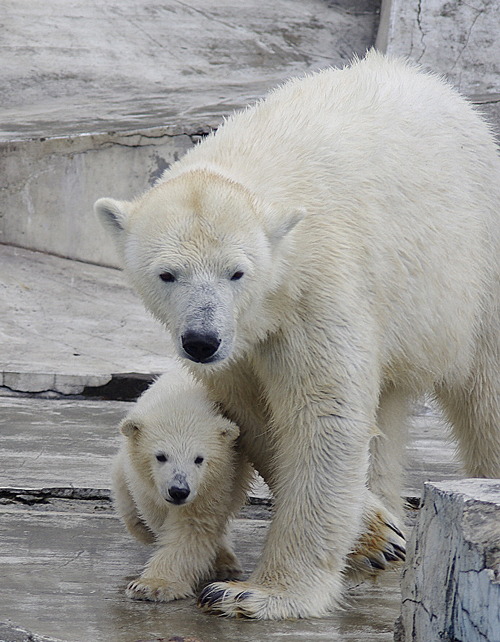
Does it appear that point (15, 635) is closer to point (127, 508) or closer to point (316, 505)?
point (316, 505)

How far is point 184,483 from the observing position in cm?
322

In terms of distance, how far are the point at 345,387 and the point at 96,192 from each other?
5.06 meters

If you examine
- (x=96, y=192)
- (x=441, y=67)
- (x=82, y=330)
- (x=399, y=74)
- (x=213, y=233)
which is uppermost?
(x=399, y=74)

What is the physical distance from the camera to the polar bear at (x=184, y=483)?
323 centimetres

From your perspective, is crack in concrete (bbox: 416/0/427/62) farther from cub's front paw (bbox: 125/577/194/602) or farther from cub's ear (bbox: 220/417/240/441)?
cub's front paw (bbox: 125/577/194/602)

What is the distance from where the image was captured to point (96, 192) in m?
7.73

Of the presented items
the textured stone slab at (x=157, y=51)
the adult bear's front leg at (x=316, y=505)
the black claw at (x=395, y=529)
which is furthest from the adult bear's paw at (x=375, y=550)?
the textured stone slab at (x=157, y=51)

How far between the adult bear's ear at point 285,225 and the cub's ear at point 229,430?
0.77 meters

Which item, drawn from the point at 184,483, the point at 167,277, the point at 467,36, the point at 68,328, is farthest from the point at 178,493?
the point at 467,36

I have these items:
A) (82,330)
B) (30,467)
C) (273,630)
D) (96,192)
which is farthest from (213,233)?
(96,192)

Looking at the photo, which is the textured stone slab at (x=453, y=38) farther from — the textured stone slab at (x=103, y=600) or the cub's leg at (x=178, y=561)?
the cub's leg at (x=178, y=561)

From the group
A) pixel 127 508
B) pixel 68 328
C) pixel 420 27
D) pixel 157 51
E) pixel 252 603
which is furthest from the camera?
pixel 157 51

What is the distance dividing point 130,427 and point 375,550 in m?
0.93

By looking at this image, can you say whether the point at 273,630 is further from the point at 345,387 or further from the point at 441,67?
the point at 441,67
